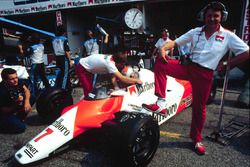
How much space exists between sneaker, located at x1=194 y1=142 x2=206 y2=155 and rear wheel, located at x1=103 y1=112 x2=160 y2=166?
65 cm

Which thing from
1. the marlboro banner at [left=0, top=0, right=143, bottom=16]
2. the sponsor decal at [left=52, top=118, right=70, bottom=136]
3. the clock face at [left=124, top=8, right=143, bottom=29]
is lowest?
the sponsor decal at [left=52, top=118, right=70, bottom=136]

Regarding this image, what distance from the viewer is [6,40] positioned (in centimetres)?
628

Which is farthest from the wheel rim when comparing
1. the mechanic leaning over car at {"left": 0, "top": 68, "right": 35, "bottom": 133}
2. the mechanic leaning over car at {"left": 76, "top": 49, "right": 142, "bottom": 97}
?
the mechanic leaning over car at {"left": 0, "top": 68, "right": 35, "bottom": 133}

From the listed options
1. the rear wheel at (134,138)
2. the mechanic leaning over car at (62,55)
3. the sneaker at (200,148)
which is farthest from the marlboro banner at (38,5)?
the rear wheel at (134,138)

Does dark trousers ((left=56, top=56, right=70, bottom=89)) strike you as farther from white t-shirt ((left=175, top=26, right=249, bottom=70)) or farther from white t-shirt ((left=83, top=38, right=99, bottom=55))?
white t-shirt ((left=175, top=26, right=249, bottom=70))

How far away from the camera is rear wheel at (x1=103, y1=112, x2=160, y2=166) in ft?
7.88

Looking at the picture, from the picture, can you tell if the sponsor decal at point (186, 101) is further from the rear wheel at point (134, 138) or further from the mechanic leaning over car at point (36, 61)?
the mechanic leaning over car at point (36, 61)

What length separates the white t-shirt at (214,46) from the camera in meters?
2.72

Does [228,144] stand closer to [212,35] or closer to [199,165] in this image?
[199,165]

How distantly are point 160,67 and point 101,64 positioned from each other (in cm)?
100

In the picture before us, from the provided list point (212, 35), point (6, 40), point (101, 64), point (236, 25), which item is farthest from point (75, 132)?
point (236, 25)

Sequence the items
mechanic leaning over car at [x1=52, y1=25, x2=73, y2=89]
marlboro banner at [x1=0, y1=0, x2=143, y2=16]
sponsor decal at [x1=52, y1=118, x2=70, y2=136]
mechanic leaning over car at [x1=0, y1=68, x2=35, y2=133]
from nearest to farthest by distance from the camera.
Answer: sponsor decal at [x1=52, y1=118, x2=70, y2=136] < mechanic leaning over car at [x1=0, y1=68, x2=35, y2=133] < mechanic leaning over car at [x1=52, y1=25, x2=73, y2=89] < marlboro banner at [x1=0, y1=0, x2=143, y2=16]

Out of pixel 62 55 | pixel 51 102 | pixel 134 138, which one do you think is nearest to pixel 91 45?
pixel 62 55

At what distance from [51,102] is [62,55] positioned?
2531mm
